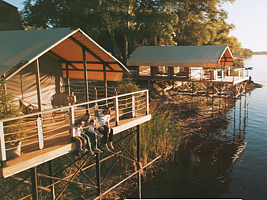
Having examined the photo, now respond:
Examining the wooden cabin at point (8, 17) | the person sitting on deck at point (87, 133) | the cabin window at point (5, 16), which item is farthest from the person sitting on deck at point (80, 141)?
the cabin window at point (5, 16)

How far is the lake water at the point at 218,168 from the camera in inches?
606

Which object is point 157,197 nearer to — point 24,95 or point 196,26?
point 24,95

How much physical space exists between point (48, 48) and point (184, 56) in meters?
21.7

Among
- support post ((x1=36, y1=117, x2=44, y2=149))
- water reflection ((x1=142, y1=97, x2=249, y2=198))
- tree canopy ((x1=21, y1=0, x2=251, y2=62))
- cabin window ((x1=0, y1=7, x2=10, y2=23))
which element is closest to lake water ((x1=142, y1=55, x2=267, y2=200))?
water reflection ((x1=142, y1=97, x2=249, y2=198))

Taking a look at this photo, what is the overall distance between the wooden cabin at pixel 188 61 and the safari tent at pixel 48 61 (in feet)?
50.6

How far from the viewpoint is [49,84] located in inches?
525

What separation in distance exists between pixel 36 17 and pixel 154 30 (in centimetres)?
1536

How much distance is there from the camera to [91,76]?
1345cm

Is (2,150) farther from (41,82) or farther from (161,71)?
(161,71)

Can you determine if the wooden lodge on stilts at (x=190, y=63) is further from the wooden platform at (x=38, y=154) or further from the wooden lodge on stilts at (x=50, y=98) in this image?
the wooden platform at (x=38, y=154)

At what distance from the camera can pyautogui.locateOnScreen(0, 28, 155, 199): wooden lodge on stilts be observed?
290 inches

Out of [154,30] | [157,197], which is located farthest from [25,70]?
[154,30]

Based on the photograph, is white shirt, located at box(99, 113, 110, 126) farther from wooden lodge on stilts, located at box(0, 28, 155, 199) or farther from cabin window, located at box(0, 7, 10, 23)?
cabin window, located at box(0, 7, 10, 23)

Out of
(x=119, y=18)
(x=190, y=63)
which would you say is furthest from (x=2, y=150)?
(x=119, y=18)
